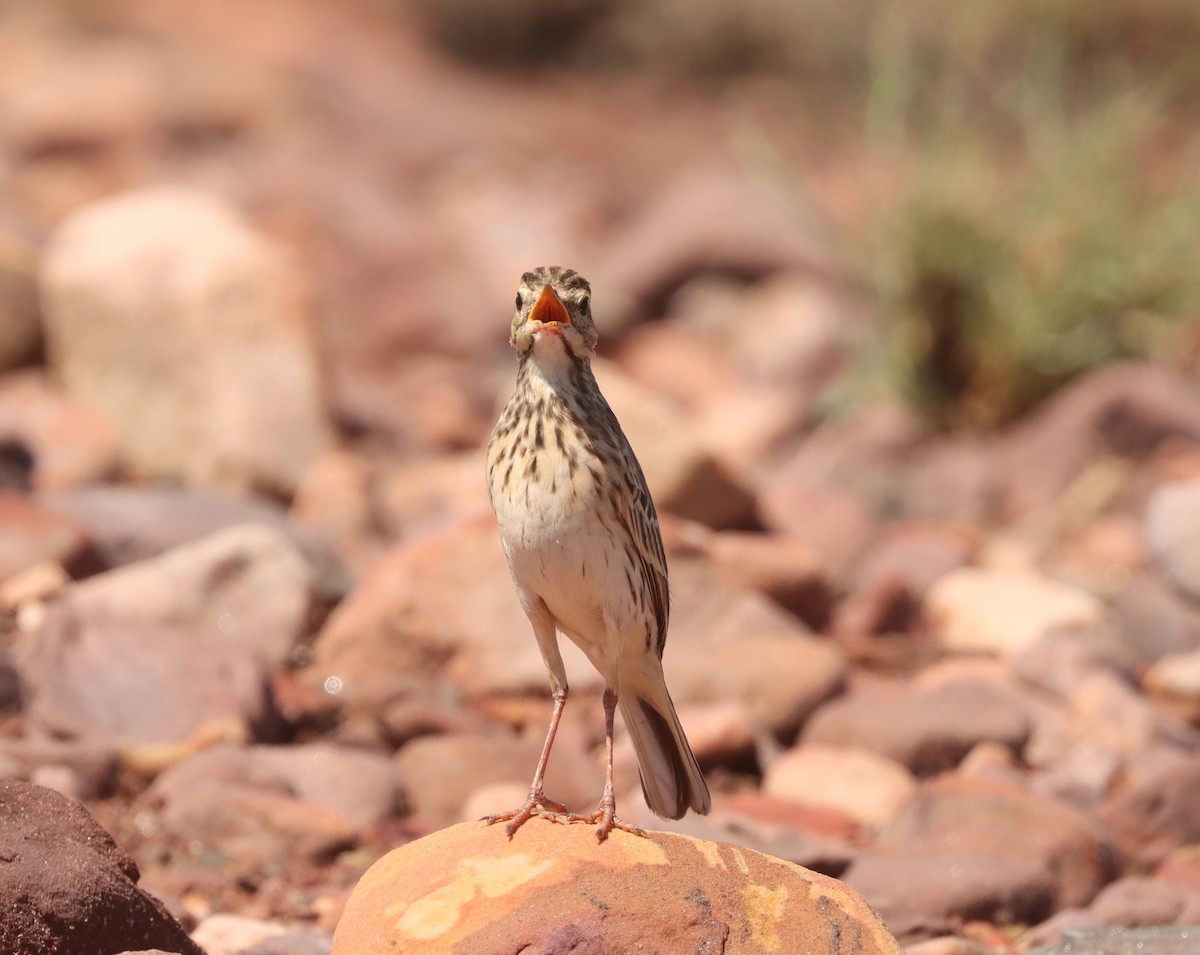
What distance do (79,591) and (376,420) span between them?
4.69 meters

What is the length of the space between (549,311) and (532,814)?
4.83 ft

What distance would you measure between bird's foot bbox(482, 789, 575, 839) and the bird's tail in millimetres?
535

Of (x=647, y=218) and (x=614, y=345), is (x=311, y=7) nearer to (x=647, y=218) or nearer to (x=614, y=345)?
(x=647, y=218)

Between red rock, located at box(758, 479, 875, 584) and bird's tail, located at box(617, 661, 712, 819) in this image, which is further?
red rock, located at box(758, 479, 875, 584)

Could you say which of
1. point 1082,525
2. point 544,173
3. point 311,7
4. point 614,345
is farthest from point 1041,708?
point 311,7

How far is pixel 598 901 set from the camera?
14.1ft

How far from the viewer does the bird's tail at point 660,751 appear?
5.50 metres

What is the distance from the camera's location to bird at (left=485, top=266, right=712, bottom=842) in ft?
16.7

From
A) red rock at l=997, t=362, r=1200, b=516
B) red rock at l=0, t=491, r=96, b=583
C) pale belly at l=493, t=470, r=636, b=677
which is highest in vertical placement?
red rock at l=997, t=362, r=1200, b=516

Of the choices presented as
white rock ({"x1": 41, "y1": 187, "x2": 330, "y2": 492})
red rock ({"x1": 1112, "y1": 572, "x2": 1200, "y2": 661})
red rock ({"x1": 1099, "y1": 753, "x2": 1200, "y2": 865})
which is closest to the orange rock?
red rock ({"x1": 1099, "y1": 753, "x2": 1200, "y2": 865})

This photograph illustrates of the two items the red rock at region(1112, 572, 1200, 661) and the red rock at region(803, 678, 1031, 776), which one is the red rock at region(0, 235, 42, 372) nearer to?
the red rock at region(803, 678, 1031, 776)

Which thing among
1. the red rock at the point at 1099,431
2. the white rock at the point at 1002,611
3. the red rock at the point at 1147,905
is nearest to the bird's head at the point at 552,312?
the red rock at the point at 1147,905

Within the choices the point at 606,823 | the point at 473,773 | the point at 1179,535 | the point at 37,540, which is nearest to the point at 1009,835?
the point at 473,773

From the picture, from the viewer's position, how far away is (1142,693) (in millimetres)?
8523
